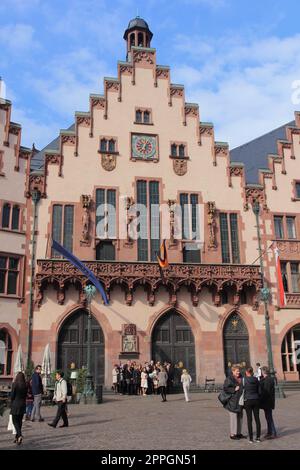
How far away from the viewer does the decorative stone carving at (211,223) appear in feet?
113

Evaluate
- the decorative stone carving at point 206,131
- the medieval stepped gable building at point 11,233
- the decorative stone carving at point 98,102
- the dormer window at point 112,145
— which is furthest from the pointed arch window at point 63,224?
the decorative stone carving at point 206,131

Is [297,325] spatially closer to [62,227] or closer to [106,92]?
[62,227]

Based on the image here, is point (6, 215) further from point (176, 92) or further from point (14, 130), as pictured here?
point (176, 92)

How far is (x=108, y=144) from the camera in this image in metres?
35.6

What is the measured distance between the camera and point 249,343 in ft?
111

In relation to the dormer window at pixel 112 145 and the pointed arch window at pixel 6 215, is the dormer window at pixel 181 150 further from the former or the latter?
the pointed arch window at pixel 6 215

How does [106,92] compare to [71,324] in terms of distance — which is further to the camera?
[106,92]

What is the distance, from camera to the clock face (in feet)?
118

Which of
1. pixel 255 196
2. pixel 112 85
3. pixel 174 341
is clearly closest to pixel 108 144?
pixel 112 85

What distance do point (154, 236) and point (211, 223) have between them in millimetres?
3998

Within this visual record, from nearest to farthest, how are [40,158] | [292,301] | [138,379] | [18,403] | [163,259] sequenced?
[18,403]
[138,379]
[163,259]
[292,301]
[40,158]
